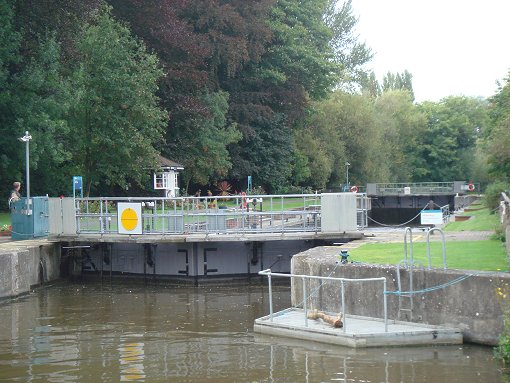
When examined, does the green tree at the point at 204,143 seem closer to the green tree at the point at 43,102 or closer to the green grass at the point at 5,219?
the green grass at the point at 5,219

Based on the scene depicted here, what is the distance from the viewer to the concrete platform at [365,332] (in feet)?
61.4

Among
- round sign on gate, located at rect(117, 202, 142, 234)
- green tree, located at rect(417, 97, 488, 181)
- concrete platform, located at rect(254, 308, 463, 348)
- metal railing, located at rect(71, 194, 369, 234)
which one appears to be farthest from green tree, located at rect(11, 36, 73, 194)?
green tree, located at rect(417, 97, 488, 181)

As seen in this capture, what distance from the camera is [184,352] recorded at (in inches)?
752

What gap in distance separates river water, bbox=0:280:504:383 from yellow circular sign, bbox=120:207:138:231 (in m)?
5.30

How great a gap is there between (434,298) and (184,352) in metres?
5.77

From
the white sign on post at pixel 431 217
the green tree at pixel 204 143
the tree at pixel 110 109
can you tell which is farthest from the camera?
the green tree at pixel 204 143

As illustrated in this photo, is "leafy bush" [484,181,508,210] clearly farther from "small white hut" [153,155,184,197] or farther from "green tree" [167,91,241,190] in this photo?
"green tree" [167,91,241,190]

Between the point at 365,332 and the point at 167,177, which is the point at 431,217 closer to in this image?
the point at 365,332

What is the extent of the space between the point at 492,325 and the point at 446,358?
1577 millimetres

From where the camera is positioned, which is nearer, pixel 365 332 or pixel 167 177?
pixel 365 332

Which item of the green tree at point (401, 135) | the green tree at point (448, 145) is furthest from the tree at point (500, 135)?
the green tree at point (448, 145)

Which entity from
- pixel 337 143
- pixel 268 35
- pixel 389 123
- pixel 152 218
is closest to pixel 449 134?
pixel 389 123

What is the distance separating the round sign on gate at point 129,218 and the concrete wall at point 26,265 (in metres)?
2.88

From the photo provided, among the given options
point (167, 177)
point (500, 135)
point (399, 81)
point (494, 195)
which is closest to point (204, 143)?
point (167, 177)
